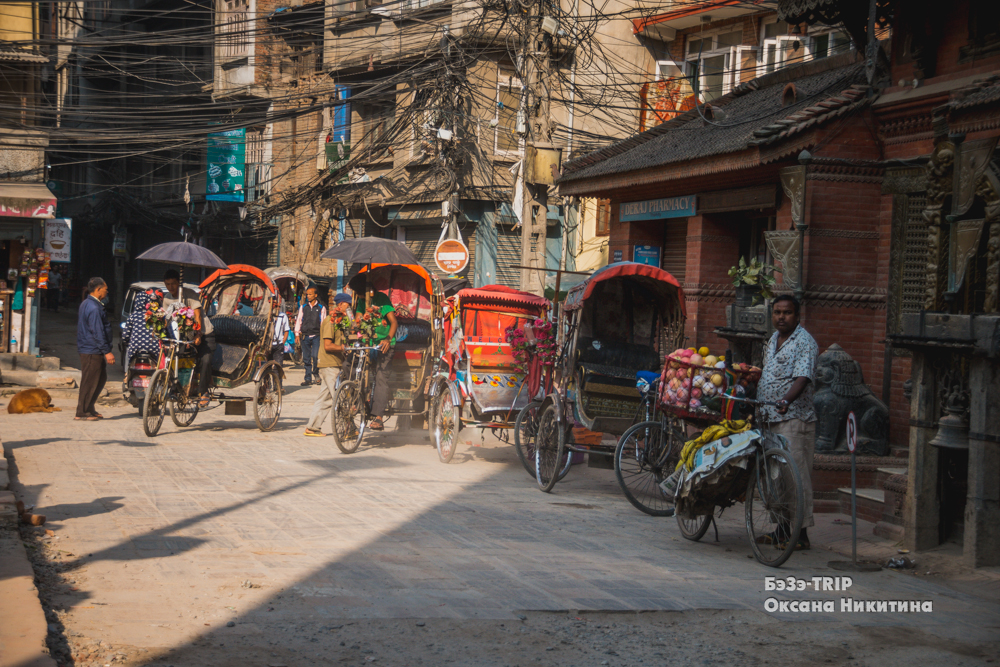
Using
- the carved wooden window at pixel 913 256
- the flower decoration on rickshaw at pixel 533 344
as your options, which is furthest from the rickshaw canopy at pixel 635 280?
the carved wooden window at pixel 913 256

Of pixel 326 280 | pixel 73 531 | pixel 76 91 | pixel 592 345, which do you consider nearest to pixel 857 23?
pixel 592 345

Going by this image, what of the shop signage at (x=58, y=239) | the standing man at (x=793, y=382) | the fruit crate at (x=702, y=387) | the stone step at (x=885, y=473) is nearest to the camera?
the standing man at (x=793, y=382)

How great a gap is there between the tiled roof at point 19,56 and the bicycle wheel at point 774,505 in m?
20.5

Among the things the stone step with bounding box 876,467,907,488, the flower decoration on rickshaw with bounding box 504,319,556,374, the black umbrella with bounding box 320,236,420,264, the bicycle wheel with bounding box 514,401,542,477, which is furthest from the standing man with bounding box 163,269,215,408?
the stone step with bounding box 876,467,907,488

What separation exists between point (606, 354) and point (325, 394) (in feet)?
14.2

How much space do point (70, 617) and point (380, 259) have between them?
31.0 feet

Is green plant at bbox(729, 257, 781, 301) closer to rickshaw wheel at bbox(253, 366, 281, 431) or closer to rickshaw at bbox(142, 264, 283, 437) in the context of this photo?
rickshaw at bbox(142, 264, 283, 437)

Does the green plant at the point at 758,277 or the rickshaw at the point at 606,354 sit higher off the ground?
the green plant at the point at 758,277

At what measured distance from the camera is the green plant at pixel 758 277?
36.8 feet

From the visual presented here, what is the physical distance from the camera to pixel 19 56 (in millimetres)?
21156

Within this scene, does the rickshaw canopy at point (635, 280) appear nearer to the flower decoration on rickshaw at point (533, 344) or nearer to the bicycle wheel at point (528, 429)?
the flower decoration on rickshaw at point (533, 344)

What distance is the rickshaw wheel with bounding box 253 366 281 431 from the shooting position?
13.6 m

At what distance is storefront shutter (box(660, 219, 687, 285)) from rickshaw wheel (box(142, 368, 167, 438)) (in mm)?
8342

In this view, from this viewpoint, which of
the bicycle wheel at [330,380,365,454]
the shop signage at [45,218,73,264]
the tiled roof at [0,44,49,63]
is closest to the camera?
the bicycle wheel at [330,380,365,454]
